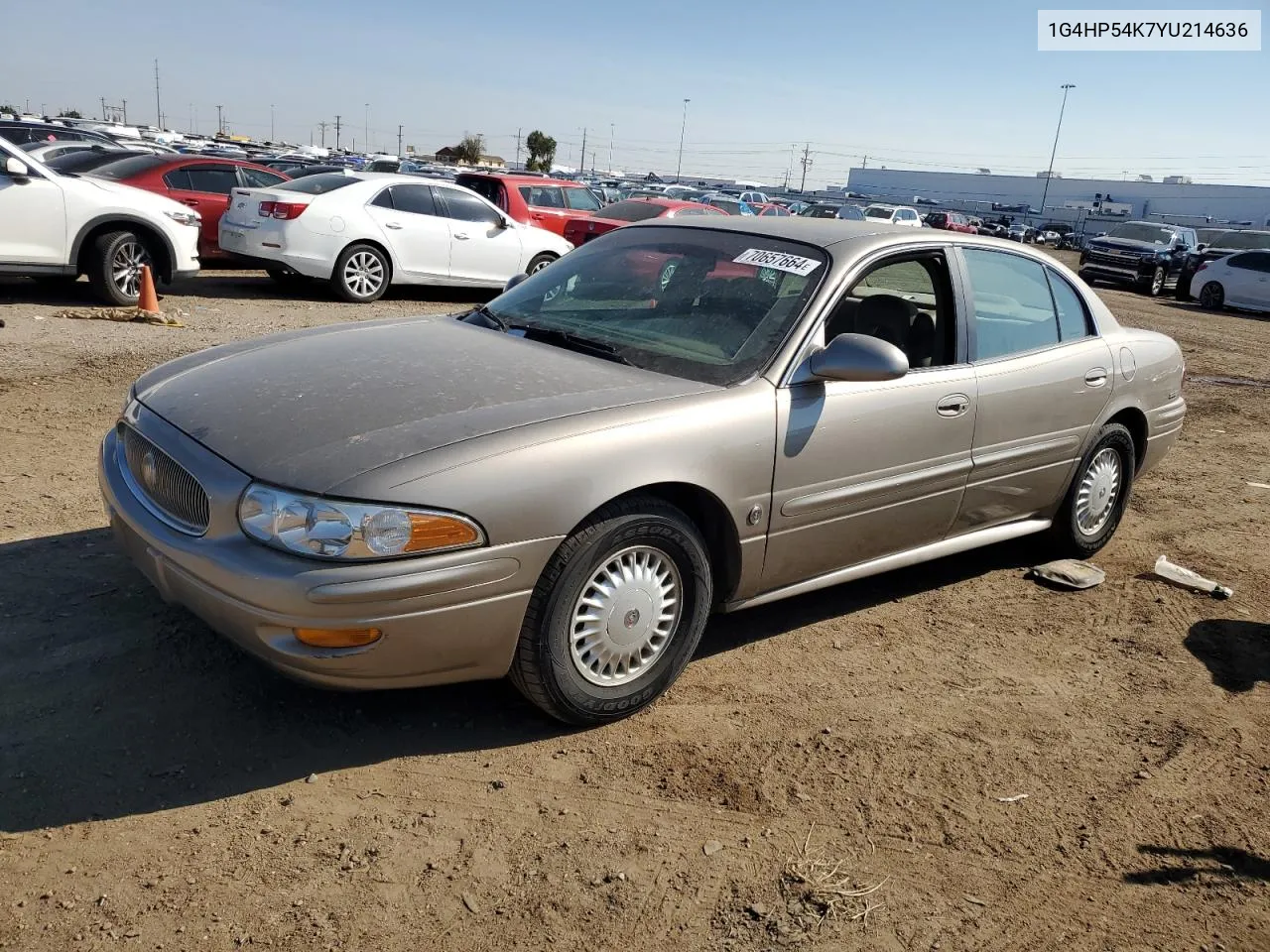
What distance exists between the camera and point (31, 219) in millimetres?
9539

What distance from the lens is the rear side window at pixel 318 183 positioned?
472 inches

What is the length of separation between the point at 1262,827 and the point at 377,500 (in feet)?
9.32

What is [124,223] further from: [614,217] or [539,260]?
[614,217]

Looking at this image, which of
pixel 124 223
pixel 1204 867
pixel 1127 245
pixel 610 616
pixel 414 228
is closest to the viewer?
pixel 1204 867

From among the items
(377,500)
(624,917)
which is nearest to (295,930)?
(624,917)

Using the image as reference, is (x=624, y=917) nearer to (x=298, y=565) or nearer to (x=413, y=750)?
(x=413, y=750)

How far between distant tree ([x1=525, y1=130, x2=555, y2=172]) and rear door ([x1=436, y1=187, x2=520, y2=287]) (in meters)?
60.8

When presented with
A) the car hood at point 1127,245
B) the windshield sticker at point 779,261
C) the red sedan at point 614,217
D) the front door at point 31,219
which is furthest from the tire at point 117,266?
the car hood at point 1127,245

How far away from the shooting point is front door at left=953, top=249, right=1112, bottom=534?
4574 millimetres

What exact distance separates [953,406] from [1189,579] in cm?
198

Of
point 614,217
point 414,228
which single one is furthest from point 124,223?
point 614,217

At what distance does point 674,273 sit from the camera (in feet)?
14.0

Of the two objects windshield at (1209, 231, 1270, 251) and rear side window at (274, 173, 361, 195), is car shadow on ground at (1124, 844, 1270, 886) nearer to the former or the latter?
rear side window at (274, 173, 361, 195)

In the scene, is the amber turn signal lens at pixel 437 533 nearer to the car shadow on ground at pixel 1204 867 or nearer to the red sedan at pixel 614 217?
the car shadow on ground at pixel 1204 867
